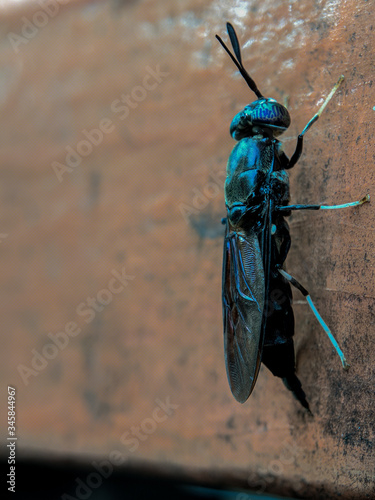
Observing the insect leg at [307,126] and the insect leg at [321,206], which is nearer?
the insect leg at [321,206]

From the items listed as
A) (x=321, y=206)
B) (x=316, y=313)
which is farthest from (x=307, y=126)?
(x=316, y=313)

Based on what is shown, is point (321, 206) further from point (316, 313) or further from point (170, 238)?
point (170, 238)

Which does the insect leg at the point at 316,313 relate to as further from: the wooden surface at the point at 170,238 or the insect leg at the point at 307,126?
the insect leg at the point at 307,126

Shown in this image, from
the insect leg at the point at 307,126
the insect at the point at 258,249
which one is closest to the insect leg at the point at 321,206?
the insect at the point at 258,249

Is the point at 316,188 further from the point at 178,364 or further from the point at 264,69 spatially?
the point at 178,364

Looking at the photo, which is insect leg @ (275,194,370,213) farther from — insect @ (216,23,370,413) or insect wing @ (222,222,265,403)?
insect wing @ (222,222,265,403)

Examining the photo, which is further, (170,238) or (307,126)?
(170,238)
